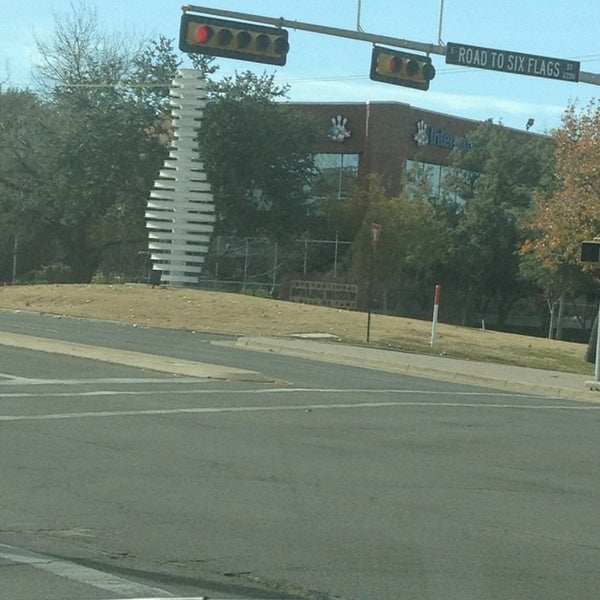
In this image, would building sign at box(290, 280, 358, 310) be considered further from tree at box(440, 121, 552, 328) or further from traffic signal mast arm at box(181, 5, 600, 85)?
traffic signal mast arm at box(181, 5, 600, 85)

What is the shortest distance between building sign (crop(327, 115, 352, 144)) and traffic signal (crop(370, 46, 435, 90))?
3736 cm

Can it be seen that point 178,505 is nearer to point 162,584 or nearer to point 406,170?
point 162,584

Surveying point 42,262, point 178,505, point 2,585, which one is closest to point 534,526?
point 178,505

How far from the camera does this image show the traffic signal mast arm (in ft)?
70.4

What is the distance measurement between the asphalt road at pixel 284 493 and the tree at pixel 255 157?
34.6 meters

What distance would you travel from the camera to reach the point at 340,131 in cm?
6031

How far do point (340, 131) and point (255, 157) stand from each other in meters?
8.08

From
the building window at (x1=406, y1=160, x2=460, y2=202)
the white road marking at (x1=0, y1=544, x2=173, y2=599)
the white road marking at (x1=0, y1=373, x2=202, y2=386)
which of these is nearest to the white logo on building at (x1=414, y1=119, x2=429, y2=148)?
the building window at (x1=406, y1=160, x2=460, y2=202)

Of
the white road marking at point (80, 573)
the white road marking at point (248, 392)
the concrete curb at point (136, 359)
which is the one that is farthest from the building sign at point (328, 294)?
the white road marking at point (80, 573)

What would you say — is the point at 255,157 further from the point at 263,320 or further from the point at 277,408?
the point at 277,408

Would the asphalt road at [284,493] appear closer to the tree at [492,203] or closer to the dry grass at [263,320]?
the dry grass at [263,320]

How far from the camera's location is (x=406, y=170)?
58.7 meters

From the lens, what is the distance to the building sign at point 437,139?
60656 millimetres

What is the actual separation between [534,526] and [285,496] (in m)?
2.20
